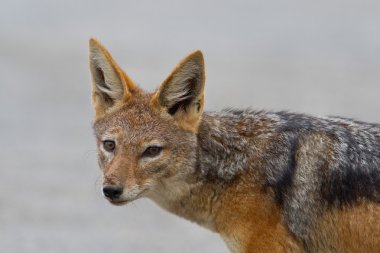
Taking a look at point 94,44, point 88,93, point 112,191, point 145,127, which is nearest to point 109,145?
point 145,127

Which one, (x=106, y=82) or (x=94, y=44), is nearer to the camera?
(x=94, y=44)

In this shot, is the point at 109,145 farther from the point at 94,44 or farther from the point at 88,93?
the point at 88,93

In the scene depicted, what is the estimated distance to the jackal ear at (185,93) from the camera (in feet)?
38.0

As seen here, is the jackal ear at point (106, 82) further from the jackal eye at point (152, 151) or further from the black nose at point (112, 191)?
the black nose at point (112, 191)

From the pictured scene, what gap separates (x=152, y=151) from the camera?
1145 centimetres

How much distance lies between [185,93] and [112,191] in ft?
4.07

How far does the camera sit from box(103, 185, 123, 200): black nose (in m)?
11.1

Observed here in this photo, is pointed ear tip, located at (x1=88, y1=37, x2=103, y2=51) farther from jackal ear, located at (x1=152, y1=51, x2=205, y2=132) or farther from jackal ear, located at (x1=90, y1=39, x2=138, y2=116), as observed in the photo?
jackal ear, located at (x1=152, y1=51, x2=205, y2=132)

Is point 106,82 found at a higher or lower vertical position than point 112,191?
higher

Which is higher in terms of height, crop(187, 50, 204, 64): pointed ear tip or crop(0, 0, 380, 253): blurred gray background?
crop(187, 50, 204, 64): pointed ear tip

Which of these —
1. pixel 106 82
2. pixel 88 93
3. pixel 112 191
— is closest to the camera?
pixel 112 191

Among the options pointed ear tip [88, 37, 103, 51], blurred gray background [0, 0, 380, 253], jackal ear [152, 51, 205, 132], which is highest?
pointed ear tip [88, 37, 103, 51]

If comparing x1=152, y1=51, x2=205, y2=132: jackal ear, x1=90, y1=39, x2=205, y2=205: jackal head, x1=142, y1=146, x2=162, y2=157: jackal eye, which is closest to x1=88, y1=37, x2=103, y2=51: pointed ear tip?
x1=90, y1=39, x2=205, y2=205: jackal head

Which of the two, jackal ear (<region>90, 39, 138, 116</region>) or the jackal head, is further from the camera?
jackal ear (<region>90, 39, 138, 116</region>)
